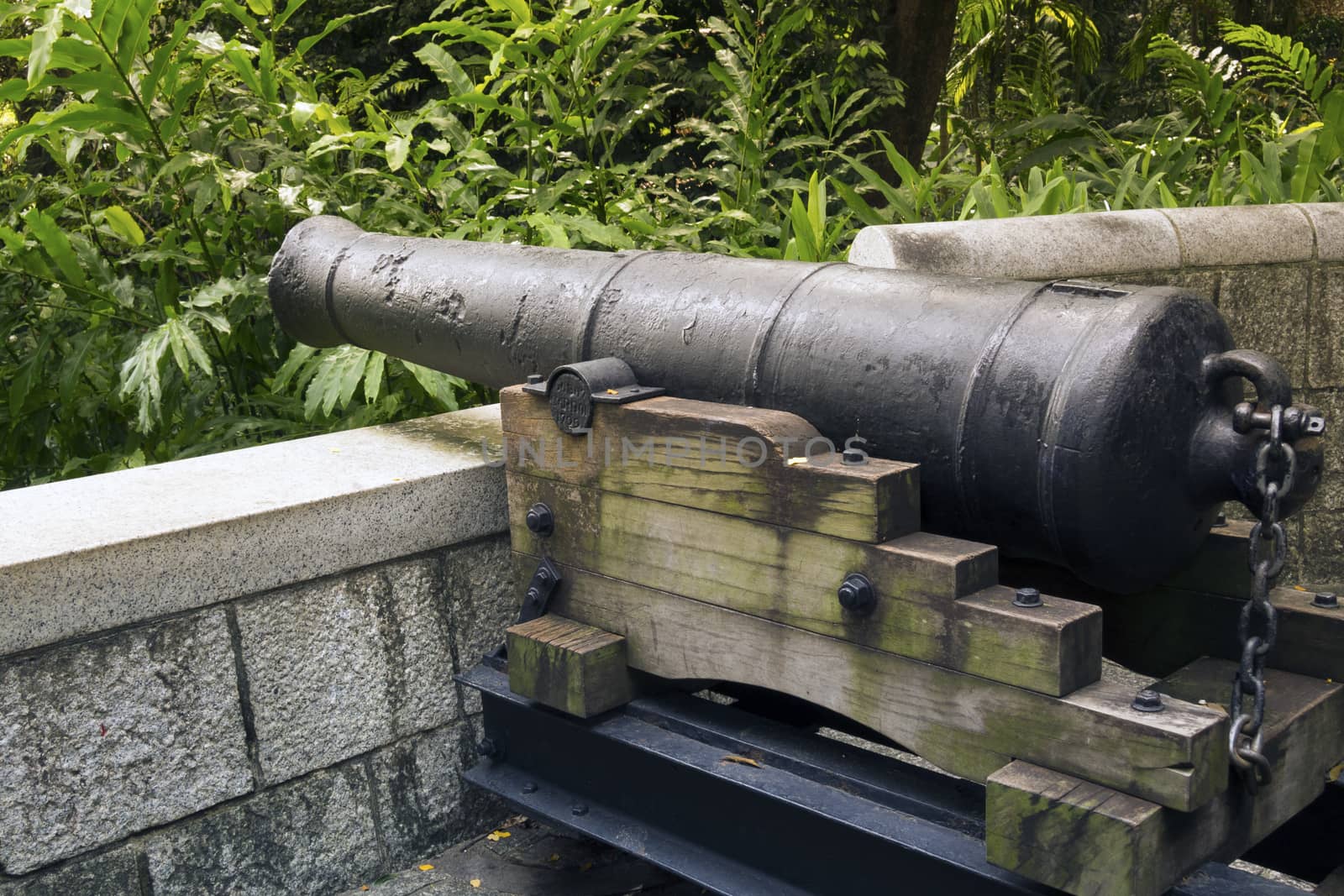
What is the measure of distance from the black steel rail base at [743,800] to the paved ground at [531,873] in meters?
0.27

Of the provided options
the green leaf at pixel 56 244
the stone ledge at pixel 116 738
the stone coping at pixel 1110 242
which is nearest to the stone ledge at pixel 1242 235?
the stone coping at pixel 1110 242


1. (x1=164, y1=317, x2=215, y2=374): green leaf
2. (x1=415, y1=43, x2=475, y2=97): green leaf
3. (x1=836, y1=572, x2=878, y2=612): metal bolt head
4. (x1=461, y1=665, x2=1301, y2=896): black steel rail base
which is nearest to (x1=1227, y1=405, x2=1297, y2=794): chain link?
(x1=461, y1=665, x2=1301, y2=896): black steel rail base

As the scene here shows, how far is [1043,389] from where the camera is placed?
1.95 meters

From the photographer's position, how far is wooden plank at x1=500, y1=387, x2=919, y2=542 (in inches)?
80.2

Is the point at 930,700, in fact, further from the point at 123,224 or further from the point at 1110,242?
the point at 123,224

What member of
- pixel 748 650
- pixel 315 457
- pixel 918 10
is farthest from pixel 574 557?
pixel 918 10

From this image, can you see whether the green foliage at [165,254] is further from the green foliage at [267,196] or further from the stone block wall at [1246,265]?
the stone block wall at [1246,265]

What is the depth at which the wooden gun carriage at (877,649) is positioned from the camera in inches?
72.6

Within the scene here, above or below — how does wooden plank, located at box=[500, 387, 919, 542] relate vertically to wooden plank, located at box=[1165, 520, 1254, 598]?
above

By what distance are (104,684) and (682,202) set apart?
3075mm

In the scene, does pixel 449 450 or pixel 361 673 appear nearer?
pixel 361 673

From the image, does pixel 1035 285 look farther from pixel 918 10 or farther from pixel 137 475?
pixel 918 10

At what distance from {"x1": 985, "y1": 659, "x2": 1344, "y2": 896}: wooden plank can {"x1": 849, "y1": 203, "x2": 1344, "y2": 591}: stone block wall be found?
1.78 metres

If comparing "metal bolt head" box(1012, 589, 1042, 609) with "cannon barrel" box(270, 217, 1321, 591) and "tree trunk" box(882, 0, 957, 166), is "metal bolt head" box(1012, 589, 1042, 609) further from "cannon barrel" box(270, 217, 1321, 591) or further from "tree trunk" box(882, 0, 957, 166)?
"tree trunk" box(882, 0, 957, 166)
